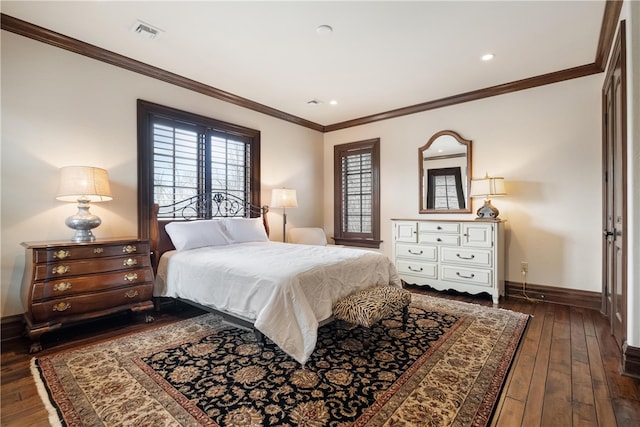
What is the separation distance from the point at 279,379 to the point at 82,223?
2237mm

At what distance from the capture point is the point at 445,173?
4.48 meters

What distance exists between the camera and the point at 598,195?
11.1 ft

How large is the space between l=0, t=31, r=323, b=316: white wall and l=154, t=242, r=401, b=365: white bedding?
95cm

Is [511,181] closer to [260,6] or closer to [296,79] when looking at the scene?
[296,79]

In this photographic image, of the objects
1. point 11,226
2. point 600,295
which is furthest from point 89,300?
point 600,295

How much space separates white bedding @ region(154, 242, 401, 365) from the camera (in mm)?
2080

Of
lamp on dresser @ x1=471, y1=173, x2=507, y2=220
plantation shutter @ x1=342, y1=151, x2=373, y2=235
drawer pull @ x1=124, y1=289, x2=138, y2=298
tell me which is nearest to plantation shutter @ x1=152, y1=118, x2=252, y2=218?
drawer pull @ x1=124, y1=289, x2=138, y2=298

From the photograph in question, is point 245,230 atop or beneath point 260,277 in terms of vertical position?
atop

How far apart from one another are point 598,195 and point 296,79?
371 cm

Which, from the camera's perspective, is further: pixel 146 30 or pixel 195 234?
pixel 195 234

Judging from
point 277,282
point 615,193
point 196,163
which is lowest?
point 277,282

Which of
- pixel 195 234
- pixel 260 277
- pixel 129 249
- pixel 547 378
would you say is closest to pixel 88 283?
pixel 129 249

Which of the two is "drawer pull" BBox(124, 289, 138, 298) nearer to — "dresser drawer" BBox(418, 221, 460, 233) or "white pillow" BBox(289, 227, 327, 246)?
"white pillow" BBox(289, 227, 327, 246)

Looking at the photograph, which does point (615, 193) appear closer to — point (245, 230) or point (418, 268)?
point (418, 268)
